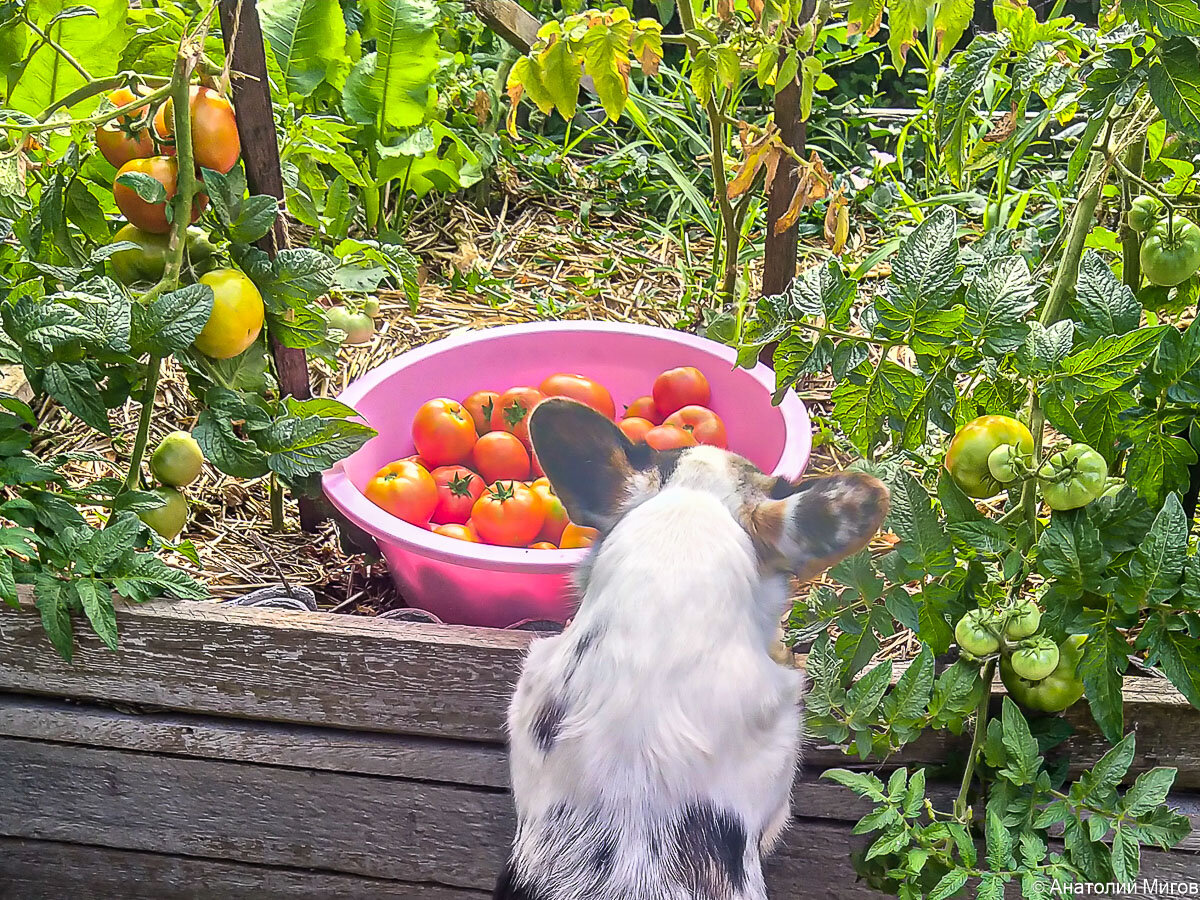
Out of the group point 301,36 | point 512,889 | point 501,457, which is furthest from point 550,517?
point 301,36

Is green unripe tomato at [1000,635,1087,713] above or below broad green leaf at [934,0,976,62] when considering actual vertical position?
below

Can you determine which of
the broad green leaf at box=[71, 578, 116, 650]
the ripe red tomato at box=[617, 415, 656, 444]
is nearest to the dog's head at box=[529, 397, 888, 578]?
the ripe red tomato at box=[617, 415, 656, 444]

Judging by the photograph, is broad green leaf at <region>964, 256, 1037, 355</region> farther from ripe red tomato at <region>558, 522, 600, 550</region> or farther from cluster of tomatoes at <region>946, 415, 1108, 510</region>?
ripe red tomato at <region>558, 522, 600, 550</region>

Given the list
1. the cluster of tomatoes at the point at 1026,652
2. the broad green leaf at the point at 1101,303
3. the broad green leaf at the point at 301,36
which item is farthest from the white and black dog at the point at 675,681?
the broad green leaf at the point at 301,36

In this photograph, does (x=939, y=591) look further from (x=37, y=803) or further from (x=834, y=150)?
(x=834, y=150)

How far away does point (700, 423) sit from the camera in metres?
1.13

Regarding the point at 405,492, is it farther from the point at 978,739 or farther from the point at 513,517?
the point at 978,739

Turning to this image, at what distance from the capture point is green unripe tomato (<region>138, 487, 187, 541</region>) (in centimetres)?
99

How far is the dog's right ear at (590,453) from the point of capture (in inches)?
34.2

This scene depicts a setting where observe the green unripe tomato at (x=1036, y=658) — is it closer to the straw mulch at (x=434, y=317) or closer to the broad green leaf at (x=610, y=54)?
the straw mulch at (x=434, y=317)

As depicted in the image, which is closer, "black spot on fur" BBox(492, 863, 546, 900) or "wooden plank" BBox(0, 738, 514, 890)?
"black spot on fur" BBox(492, 863, 546, 900)

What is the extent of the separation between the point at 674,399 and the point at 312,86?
2.84 feet

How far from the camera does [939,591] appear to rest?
32.1 inches

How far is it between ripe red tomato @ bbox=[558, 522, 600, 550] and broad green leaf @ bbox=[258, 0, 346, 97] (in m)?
1.00
